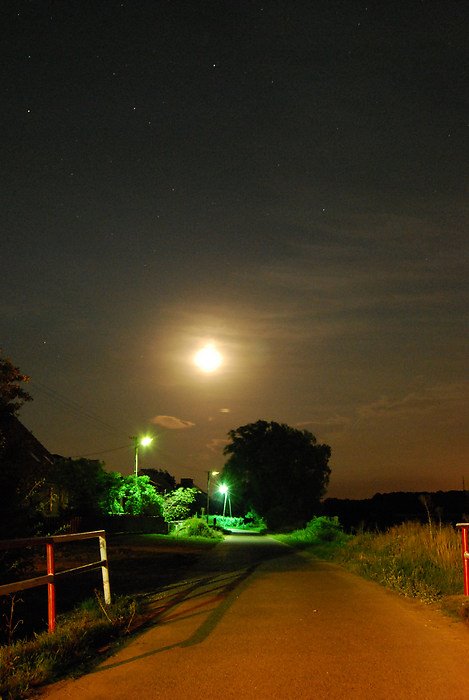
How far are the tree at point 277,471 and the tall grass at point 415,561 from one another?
2158 inches

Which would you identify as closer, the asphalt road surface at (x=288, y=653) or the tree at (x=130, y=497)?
the asphalt road surface at (x=288, y=653)

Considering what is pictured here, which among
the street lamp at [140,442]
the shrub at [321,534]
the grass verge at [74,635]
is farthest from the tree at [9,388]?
the street lamp at [140,442]

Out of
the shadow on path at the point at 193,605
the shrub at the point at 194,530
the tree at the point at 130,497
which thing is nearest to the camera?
the shadow on path at the point at 193,605

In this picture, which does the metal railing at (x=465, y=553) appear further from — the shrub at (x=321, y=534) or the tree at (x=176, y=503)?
the tree at (x=176, y=503)

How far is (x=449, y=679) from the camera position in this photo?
6.18 meters

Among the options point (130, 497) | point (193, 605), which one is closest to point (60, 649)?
point (193, 605)

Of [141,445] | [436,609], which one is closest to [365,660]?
[436,609]

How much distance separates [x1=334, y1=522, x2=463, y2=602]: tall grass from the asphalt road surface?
616 millimetres

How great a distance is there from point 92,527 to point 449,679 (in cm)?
3696

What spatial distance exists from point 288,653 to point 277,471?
72.3 metres

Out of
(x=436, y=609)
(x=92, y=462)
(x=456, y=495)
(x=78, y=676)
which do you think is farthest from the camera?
(x=456, y=495)

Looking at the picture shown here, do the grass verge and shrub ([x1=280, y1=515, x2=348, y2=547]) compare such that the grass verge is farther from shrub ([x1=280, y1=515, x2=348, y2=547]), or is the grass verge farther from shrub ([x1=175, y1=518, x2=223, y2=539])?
shrub ([x1=175, y1=518, x2=223, y2=539])

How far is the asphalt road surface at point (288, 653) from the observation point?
5957 mm

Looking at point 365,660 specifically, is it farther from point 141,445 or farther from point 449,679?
point 141,445
